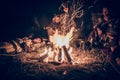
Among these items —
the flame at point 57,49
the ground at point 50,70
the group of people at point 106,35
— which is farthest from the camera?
the group of people at point 106,35

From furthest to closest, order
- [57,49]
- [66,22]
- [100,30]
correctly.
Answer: [66,22], [100,30], [57,49]

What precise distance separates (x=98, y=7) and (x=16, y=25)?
4.05 meters

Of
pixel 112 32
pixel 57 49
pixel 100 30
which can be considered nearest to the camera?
pixel 57 49

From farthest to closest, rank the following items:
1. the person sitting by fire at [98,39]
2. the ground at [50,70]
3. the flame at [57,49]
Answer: the person sitting by fire at [98,39]
the flame at [57,49]
the ground at [50,70]

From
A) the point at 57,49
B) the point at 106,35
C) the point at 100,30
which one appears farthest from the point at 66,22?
the point at 57,49

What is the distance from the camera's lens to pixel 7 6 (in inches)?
451

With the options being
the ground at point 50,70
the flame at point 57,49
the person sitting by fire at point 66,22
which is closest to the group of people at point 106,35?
the ground at point 50,70

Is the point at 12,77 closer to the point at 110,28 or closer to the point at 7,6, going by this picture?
the point at 110,28

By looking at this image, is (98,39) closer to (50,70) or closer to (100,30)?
(100,30)

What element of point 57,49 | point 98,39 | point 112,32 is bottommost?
point 57,49

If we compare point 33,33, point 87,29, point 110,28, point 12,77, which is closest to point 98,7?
point 87,29

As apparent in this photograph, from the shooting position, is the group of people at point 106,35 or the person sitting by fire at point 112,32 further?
the group of people at point 106,35

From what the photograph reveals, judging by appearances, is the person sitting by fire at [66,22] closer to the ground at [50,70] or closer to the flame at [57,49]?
the flame at [57,49]

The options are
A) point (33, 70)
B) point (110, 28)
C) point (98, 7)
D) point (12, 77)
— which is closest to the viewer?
point (12, 77)
